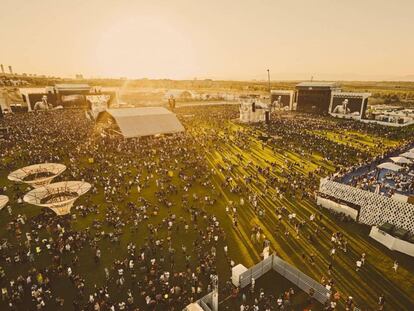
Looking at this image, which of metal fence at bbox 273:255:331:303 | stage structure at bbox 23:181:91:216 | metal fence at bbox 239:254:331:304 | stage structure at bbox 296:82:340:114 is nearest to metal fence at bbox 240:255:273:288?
metal fence at bbox 239:254:331:304

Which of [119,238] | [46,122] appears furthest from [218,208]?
[46,122]

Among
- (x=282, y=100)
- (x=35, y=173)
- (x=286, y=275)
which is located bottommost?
(x=286, y=275)

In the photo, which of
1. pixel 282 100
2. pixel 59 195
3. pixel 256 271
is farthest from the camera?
pixel 282 100

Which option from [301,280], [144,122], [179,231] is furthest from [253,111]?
[301,280]

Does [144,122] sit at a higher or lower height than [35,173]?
higher

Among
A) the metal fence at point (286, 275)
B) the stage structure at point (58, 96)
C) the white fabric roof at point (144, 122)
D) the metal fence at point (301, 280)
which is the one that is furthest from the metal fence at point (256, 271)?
the stage structure at point (58, 96)

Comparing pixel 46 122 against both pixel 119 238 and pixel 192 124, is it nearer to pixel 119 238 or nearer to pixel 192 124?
pixel 192 124

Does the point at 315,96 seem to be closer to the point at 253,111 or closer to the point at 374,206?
the point at 253,111
